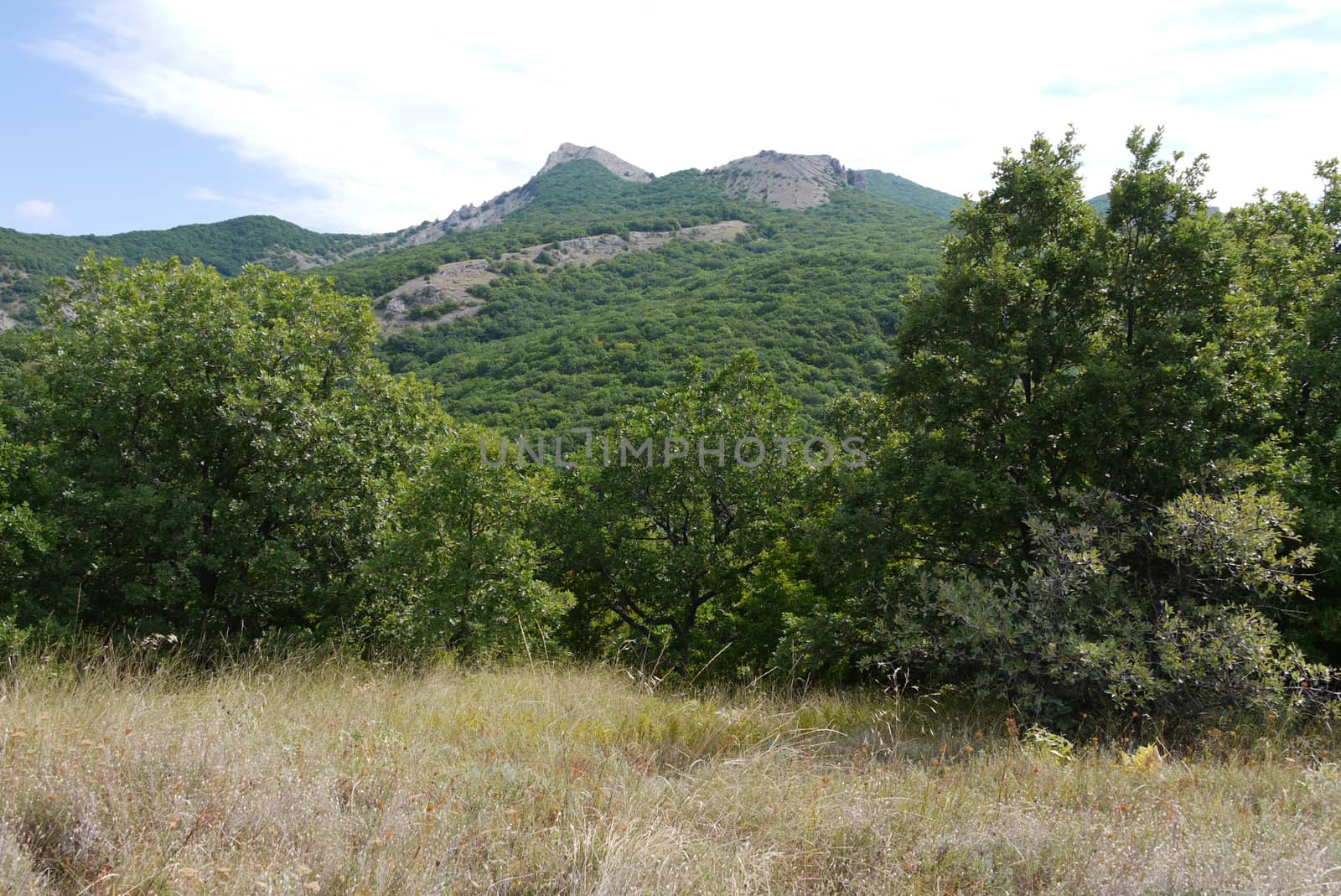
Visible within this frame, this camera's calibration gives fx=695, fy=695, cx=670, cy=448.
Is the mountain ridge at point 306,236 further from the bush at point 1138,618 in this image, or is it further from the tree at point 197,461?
the bush at point 1138,618

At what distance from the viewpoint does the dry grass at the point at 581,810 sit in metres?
2.84

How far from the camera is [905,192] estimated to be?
16400 centimetres

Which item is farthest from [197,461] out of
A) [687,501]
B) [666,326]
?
[666,326]

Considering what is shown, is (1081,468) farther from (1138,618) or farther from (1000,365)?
(1138,618)

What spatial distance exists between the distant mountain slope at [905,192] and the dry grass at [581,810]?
498ft

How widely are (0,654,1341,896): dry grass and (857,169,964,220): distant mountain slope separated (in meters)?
152

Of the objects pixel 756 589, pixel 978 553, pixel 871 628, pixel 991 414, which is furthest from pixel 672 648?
pixel 991 414

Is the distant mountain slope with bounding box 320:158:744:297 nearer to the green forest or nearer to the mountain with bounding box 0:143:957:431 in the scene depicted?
the mountain with bounding box 0:143:957:431

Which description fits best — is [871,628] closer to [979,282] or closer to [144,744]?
[979,282]

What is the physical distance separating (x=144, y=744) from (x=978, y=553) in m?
8.03

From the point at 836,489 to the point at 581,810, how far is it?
26.3 feet

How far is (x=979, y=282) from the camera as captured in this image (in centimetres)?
793

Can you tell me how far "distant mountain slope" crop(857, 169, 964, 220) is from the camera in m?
151

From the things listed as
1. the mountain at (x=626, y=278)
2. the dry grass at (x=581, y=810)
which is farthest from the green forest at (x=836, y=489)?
the mountain at (x=626, y=278)
